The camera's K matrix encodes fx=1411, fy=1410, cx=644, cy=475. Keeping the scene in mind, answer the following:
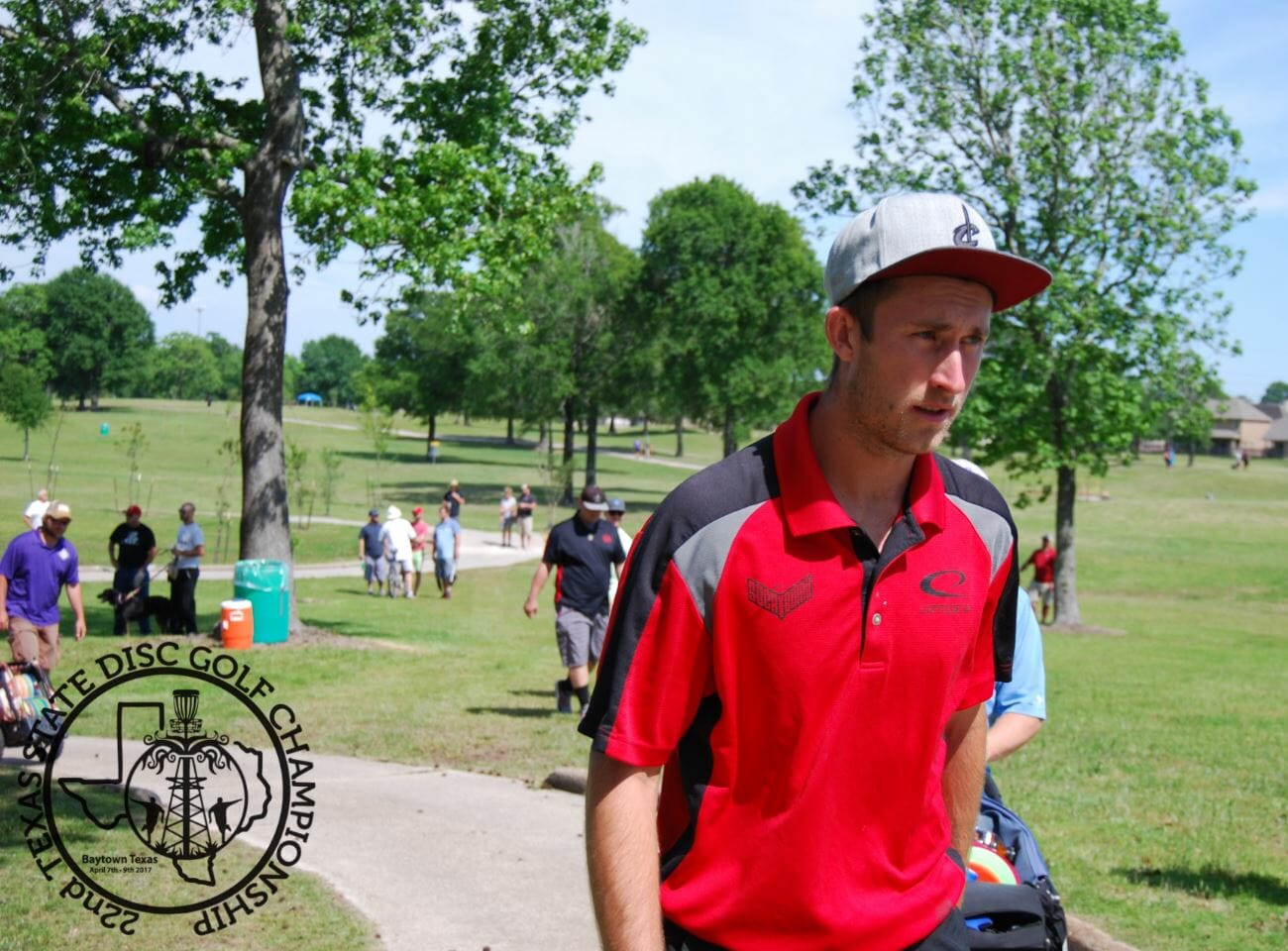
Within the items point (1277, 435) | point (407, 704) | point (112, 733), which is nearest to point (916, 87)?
point (407, 704)

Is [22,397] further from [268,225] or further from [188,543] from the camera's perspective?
[268,225]

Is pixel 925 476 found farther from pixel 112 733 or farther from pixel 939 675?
pixel 112 733

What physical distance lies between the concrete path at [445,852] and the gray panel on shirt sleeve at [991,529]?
4.43 meters

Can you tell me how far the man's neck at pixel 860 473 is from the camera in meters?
2.46

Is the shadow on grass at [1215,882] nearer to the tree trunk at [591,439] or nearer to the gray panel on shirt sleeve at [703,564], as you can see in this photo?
the gray panel on shirt sleeve at [703,564]

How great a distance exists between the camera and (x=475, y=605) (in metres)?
29.6

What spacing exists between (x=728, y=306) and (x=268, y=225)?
44577mm

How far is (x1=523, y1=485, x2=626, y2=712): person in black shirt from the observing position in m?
13.2

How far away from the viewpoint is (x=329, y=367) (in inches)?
7333

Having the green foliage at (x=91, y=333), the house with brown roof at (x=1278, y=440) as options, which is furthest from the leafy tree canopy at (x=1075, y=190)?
the house with brown roof at (x=1278, y=440)

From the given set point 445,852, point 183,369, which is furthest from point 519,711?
point 183,369

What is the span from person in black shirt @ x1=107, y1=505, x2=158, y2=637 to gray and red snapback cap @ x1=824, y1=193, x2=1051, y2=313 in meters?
19.5

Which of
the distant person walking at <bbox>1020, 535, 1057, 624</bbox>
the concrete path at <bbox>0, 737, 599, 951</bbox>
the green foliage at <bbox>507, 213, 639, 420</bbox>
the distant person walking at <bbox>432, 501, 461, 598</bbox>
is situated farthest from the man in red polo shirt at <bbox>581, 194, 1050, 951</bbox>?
the green foliage at <bbox>507, 213, 639, 420</bbox>

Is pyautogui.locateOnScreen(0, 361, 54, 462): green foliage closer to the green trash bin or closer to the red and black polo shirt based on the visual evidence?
the green trash bin
